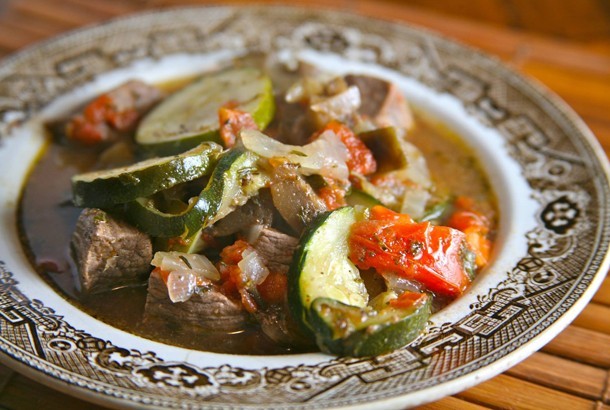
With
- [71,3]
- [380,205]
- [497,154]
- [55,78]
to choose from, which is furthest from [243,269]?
[71,3]

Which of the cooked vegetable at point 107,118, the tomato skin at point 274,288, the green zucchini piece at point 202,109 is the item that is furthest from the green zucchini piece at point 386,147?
the cooked vegetable at point 107,118

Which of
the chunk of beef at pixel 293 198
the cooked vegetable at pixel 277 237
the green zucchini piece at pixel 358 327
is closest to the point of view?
the green zucchini piece at pixel 358 327

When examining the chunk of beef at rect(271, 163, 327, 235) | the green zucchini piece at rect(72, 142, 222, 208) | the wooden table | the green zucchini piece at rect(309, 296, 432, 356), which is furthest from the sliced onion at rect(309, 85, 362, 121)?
the wooden table

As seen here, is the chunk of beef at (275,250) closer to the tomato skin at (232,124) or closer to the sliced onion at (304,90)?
the tomato skin at (232,124)

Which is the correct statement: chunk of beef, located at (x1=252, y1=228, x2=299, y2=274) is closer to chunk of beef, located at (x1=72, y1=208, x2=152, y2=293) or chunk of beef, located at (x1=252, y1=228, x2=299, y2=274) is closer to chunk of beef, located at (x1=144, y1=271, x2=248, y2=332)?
chunk of beef, located at (x1=144, y1=271, x2=248, y2=332)

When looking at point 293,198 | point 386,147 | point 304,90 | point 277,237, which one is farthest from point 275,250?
point 304,90

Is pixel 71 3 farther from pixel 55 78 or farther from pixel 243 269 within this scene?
pixel 243 269
